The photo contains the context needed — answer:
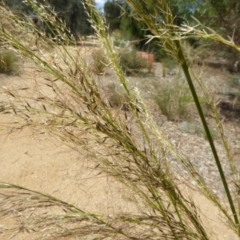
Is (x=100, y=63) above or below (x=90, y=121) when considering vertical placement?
above

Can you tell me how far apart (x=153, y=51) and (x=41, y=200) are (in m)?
13.3

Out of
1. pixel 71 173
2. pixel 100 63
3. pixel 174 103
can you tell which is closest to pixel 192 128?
pixel 174 103

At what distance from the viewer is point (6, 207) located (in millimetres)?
988

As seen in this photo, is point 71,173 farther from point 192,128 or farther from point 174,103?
point 174,103

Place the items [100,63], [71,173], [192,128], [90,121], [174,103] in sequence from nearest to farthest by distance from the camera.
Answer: [90,121]
[100,63]
[71,173]
[192,128]
[174,103]

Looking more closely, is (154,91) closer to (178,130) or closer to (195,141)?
(178,130)


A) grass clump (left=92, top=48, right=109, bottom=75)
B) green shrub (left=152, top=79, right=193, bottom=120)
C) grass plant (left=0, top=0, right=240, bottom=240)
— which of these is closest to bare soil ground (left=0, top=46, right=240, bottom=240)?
green shrub (left=152, top=79, right=193, bottom=120)

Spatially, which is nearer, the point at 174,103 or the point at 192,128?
the point at 192,128

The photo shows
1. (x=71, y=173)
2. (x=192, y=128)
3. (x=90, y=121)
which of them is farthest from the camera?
(x=192, y=128)

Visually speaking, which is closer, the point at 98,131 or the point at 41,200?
the point at 98,131

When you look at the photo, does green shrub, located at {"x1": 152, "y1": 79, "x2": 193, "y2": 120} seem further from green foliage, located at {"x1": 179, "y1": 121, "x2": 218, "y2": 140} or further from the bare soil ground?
the bare soil ground

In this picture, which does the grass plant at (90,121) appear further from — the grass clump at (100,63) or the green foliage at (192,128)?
the green foliage at (192,128)

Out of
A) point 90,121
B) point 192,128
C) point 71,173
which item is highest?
point 90,121

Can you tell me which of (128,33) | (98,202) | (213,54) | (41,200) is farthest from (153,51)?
(41,200)
